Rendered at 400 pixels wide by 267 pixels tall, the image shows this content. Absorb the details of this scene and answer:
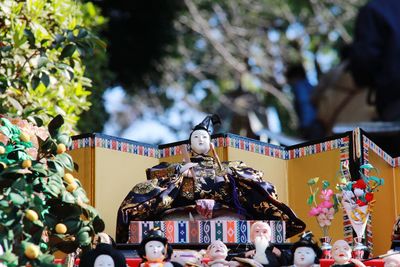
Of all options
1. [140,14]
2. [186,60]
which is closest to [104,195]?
[140,14]

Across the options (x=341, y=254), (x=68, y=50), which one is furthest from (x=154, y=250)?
(x=68, y=50)

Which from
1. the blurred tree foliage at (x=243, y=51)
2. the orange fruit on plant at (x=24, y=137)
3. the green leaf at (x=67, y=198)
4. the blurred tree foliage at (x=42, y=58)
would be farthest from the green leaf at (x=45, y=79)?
the blurred tree foliage at (x=243, y=51)

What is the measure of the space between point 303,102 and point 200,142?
15665mm

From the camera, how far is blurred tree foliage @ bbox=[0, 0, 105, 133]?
61.0 ft

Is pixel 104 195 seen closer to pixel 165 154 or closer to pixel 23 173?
pixel 165 154

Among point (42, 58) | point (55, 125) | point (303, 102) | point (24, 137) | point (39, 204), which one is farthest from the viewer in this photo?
point (303, 102)

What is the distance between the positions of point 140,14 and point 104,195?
9.09 metres

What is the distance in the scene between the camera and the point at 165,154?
19578mm

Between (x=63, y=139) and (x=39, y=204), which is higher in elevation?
(x=63, y=139)

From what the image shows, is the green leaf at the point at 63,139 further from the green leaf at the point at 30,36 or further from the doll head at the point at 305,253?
the green leaf at the point at 30,36

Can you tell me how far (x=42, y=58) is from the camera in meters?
18.4

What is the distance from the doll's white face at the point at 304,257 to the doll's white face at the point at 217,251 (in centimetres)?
68

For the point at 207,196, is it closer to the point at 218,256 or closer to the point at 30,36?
the point at 218,256

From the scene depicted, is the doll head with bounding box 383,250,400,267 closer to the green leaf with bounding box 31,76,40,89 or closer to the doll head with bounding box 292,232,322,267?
the doll head with bounding box 292,232,322,267
